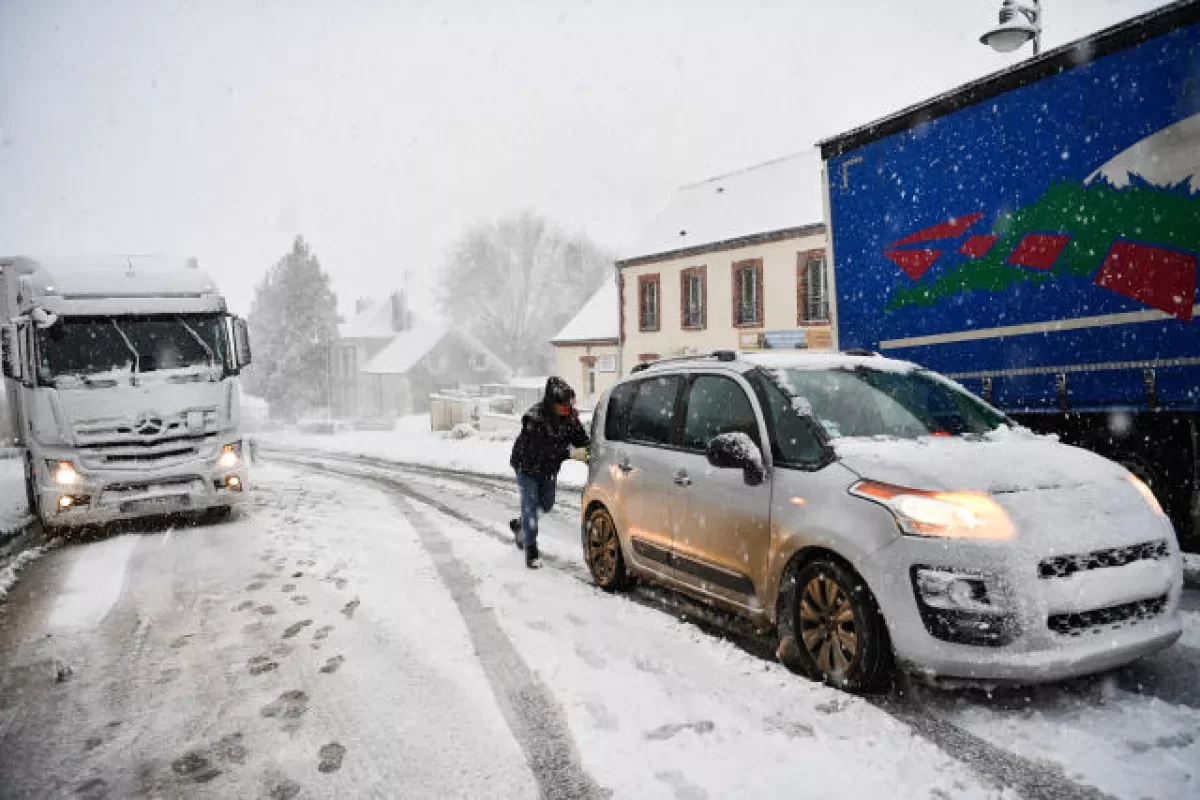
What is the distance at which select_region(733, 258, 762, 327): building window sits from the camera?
85.7ft

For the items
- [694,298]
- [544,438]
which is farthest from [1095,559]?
[694,298]

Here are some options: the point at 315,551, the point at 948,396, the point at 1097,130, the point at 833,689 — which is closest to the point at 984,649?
the point at 833,689

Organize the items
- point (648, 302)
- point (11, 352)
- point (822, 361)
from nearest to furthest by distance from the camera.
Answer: point (822, 361) < point (11, 352) < point (648, 302)

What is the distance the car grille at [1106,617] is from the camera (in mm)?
3398

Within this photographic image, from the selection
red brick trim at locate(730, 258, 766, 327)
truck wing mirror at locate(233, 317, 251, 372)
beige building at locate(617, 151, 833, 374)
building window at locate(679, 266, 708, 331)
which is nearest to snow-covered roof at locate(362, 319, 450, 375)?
beige building at locate(617, 151, 833, 374)

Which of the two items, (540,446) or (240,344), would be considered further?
(240,344)

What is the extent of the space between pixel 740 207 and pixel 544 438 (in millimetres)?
23008

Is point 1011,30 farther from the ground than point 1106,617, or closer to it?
farther from the ground

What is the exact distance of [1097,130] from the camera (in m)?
5.88

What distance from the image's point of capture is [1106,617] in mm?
3480

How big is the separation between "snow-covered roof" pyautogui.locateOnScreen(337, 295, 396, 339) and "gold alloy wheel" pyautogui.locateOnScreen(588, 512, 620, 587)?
60.7 meters

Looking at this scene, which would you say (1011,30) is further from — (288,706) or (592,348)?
(592,348)

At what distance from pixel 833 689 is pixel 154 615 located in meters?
5.00

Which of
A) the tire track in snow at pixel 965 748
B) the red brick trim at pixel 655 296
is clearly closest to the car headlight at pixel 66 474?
the tire track in snow at pixel 965 748
